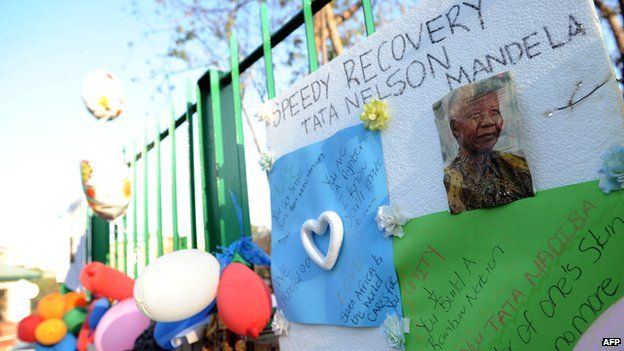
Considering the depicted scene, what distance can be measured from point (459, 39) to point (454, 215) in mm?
427

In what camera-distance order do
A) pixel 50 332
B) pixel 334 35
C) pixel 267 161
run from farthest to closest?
pixel 334 35, pixel 50 332, pixel 267 161

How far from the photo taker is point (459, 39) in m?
1.08

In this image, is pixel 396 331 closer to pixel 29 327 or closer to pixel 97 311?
pixel 97 311

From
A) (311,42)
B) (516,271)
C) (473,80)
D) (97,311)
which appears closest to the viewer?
(516,271)

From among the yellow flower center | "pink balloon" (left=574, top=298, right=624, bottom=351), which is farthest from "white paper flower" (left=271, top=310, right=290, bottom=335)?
the yellow flower center

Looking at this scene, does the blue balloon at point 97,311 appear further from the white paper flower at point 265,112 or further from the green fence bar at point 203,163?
the white paper flower at point 265,112

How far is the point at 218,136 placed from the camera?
2.19 meters

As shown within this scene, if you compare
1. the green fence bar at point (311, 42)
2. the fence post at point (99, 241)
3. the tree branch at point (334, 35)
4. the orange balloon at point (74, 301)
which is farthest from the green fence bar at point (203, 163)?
the tree branch at point (334, 35)

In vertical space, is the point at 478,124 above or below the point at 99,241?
below

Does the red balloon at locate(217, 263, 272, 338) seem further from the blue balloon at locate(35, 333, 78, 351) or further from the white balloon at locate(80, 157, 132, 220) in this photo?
the blue balloon at locate(35, 333, 78, 351)

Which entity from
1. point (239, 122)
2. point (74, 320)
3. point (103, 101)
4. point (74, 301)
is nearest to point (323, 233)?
point (239, 122)

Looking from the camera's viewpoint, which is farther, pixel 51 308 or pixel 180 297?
pixel 51 308

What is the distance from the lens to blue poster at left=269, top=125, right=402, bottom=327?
48.4 inches

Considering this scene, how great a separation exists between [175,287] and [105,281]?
2.91ft
